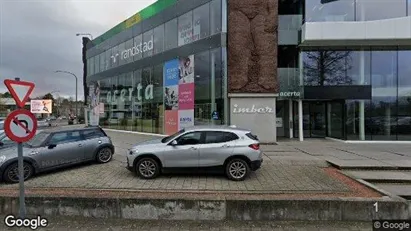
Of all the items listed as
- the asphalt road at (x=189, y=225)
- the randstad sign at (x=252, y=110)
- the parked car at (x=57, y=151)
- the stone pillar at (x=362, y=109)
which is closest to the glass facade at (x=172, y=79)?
the randstad sign at (x=252, y=110)

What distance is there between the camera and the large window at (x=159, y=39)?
22.5 m

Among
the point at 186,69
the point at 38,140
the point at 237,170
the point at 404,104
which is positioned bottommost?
the point at 237,170

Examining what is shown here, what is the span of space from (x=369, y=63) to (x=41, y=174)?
18.1 meters

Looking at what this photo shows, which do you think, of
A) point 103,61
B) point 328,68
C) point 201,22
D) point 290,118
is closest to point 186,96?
point 201,22

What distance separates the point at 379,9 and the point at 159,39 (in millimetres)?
14729

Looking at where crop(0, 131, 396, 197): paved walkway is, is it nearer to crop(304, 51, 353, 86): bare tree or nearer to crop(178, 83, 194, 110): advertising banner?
crop(304, 51, 353, 86): bare tree

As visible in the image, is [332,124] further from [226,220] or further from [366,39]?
[226,220]

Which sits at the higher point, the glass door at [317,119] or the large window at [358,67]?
the large window at [358,67]

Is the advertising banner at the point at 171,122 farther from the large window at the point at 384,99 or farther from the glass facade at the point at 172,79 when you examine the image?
the large window at the point at 384,99

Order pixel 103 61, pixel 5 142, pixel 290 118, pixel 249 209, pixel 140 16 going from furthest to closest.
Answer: pixel 103 61, pixel 140 16, pixel 290 118, pixel 5 142, pixel 249 209

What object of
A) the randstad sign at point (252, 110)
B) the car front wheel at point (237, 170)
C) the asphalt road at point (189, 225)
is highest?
the randstad sign at point (252, 110)

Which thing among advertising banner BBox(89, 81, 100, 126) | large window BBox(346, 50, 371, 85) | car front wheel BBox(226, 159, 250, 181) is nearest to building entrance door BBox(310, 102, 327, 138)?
large window BBox(346, 50, 371, 85)

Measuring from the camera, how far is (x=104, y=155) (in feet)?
36.3

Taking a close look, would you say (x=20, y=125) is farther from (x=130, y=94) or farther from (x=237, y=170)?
(x=130, y=94)
